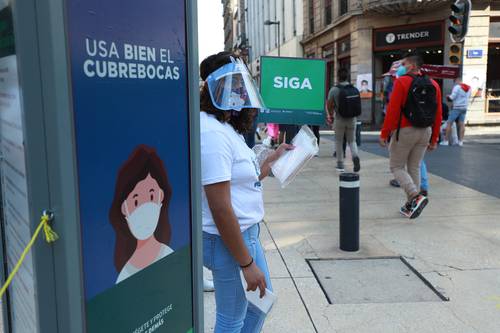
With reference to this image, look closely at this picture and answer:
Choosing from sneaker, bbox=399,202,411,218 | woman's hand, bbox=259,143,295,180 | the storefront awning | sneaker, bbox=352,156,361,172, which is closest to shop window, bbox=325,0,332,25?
the storefront awning

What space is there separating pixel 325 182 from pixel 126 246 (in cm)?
734

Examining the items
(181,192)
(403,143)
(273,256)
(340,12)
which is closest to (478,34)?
(340,12)

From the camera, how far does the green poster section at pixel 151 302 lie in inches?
58.9

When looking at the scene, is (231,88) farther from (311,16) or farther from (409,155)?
(311,16)

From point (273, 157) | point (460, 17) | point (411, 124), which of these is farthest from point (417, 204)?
point (460, 17)

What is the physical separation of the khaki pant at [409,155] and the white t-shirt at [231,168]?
4.15m

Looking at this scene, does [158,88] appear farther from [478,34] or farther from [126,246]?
[478,34]

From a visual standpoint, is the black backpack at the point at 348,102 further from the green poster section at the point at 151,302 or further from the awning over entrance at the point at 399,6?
the awning over entrance at the point at 399,6

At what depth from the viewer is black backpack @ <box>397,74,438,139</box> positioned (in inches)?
234

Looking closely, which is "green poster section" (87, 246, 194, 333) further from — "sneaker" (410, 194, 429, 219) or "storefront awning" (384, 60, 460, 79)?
"storefront awning" (384, 60, 460, 79)

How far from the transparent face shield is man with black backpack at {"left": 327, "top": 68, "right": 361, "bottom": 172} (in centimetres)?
719

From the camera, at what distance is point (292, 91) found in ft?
14.1

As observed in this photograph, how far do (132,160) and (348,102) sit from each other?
314 inches

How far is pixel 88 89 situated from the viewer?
4.40ft
